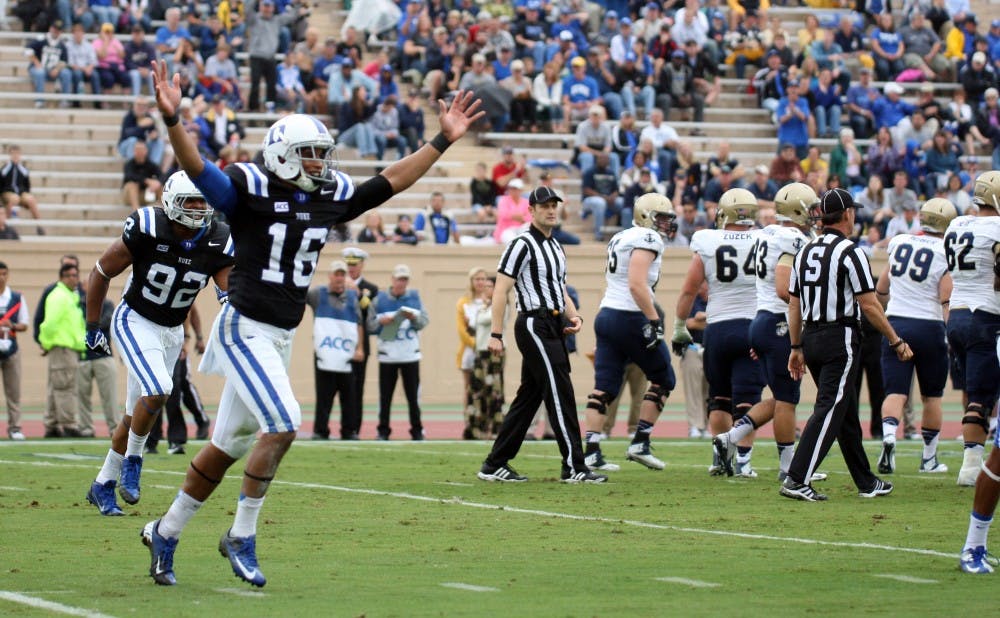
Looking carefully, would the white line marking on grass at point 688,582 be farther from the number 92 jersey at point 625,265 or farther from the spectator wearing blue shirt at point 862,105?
the spectator wearing blue shirt at point 862,105

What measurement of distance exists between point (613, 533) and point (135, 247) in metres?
3.39

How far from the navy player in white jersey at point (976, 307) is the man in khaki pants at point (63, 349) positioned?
31.1 ft

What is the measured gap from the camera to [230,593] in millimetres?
6949

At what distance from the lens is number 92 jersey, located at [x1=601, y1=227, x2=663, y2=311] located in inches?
484

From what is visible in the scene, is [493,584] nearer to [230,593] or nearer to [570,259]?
[230,593]

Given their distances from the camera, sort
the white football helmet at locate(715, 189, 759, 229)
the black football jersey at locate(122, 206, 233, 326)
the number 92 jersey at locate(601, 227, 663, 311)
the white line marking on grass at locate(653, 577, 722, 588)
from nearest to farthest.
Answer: the white line marking on grass at locate(653, 577, 722, 588), the black football jersey at locate(122, 206, 233, 326), the white football helmet at locate(715, 189, 759, 229), the number 92 jersey at locate(601, 227, 663, 311)

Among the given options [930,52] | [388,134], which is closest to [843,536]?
[388,134]

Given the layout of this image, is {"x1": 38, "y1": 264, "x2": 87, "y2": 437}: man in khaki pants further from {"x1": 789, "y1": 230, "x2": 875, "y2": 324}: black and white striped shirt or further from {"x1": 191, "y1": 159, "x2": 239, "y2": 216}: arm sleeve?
{"x1": 191, "y1": 159, "x2": 239, "y2": 216}: arm sleeve

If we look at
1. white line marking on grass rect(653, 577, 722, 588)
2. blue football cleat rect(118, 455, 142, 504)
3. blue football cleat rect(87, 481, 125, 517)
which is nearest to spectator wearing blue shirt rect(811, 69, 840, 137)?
blue football cleat rect(118, 455, 142, 504)

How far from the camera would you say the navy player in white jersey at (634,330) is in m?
12.2

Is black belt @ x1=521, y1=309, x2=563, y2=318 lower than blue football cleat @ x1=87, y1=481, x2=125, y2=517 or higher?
higher

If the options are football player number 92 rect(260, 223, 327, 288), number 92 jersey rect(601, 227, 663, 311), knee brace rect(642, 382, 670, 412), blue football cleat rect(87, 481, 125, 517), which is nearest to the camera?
football player number 92 rect(260, 223, 327, 288)

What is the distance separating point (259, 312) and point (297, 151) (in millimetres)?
713

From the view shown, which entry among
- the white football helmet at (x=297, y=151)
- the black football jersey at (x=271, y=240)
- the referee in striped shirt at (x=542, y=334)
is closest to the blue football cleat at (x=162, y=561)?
the black football jersey at (x=271, y=240)
